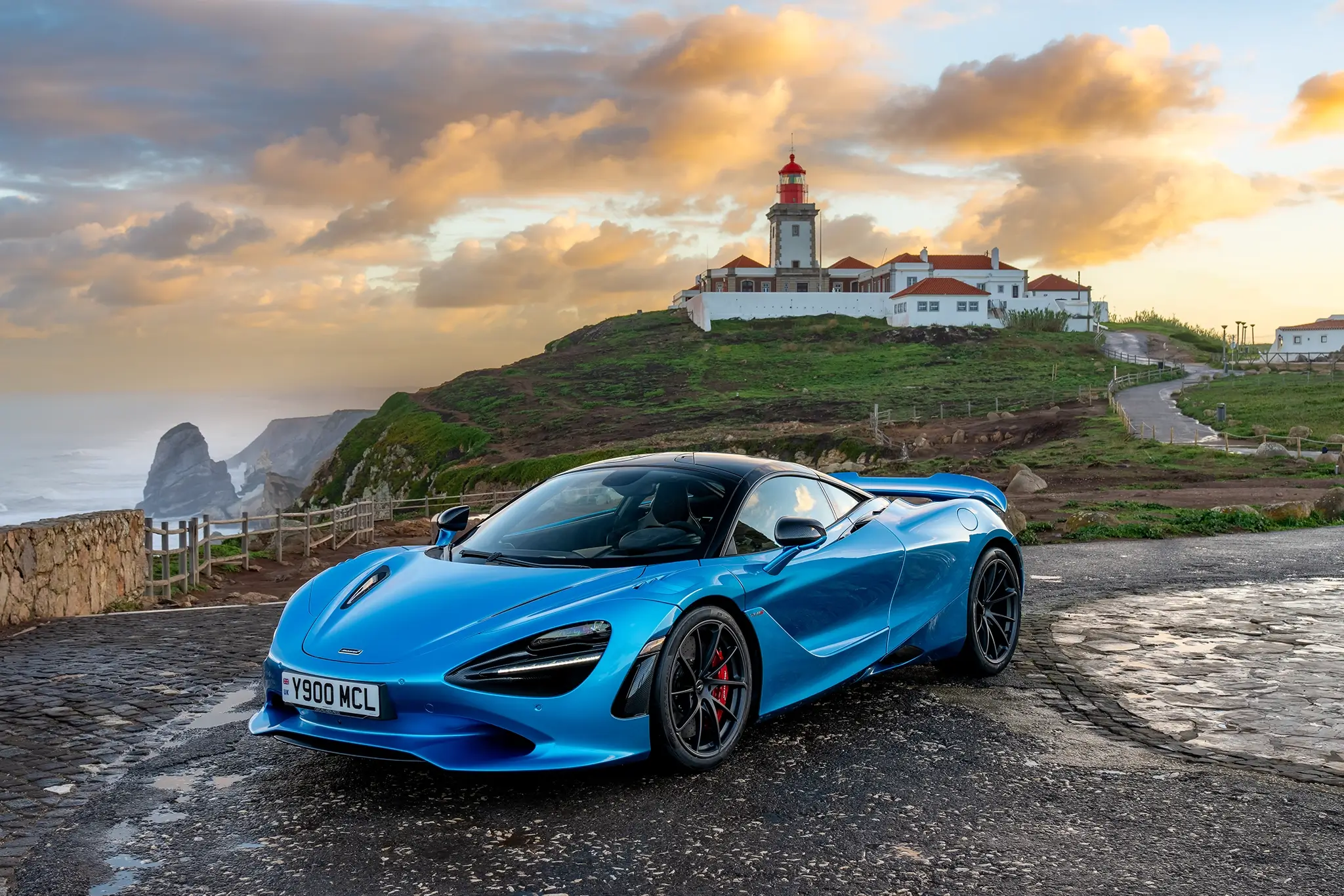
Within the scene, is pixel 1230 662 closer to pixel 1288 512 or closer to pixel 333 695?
pixel 333 695

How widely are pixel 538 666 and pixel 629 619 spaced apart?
0.42 m

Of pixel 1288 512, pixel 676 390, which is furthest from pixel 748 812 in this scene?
pixel 676 390


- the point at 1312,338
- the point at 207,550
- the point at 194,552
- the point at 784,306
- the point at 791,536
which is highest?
the point at 784,306

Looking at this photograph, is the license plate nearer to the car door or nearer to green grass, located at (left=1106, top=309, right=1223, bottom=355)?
the car door

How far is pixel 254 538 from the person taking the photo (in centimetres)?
2900

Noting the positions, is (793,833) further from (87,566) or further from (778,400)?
(778,400)

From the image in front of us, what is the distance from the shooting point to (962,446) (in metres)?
43.9

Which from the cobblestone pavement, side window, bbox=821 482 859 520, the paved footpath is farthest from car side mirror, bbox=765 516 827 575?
the cobblestone pavement

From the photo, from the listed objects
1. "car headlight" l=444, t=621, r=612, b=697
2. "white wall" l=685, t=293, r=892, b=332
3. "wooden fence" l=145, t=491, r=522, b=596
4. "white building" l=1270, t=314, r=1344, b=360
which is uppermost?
"white wall" l=685, t=293, r=892, b=332

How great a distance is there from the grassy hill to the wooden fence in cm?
1351

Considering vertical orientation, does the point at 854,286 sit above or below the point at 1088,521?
above

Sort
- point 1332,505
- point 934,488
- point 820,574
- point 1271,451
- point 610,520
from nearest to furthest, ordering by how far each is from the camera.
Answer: point 820,574, point 610,520, point 934,488, point 1332,505, point 1271,451

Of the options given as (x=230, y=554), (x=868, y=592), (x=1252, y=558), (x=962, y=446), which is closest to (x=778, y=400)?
(x=962, y=446)

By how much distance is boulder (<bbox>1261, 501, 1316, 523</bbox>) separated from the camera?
16.9 m
